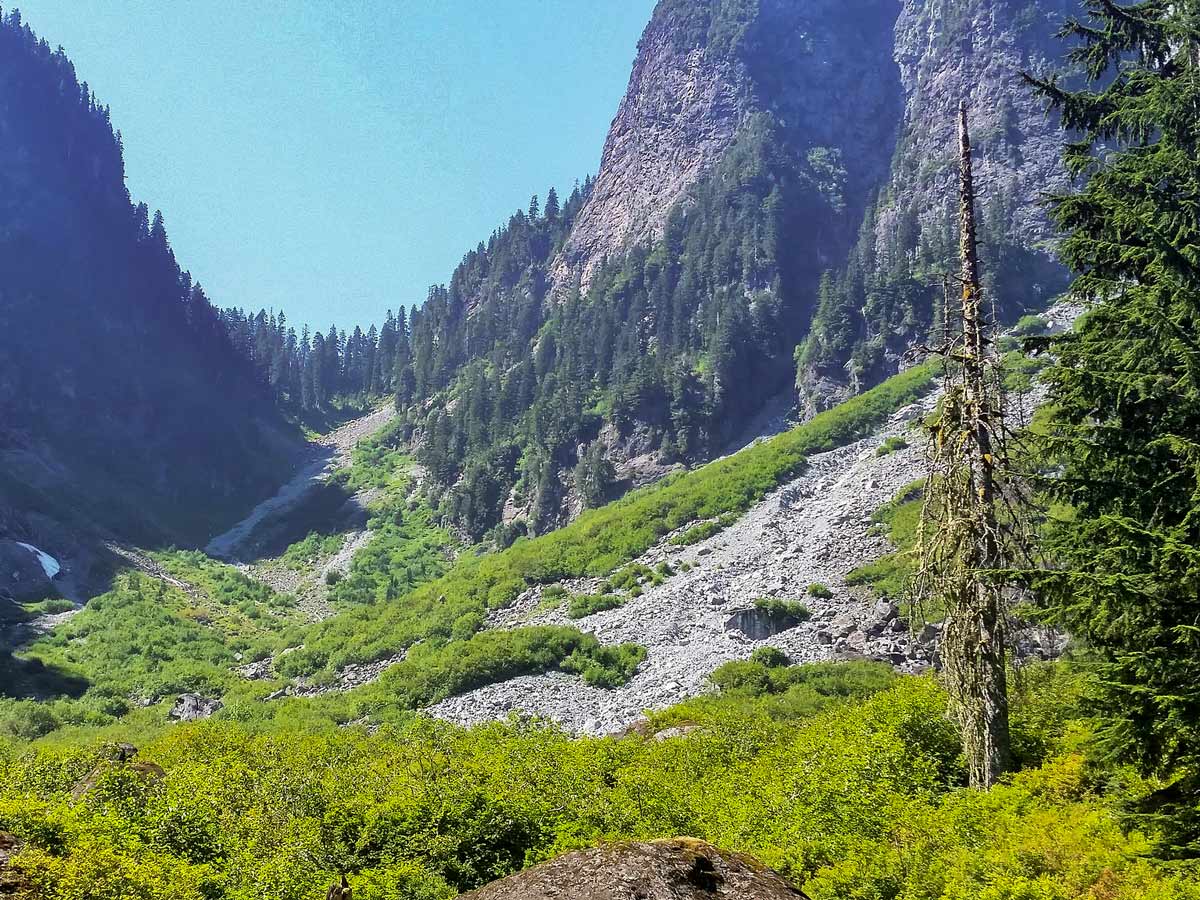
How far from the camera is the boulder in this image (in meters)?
47.8

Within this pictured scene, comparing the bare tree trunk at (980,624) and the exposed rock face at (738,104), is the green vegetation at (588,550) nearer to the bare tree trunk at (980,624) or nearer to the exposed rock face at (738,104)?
the bare tree trunk at (980,624)

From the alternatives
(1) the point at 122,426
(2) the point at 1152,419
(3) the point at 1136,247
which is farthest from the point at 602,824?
(1) the point at 122,426

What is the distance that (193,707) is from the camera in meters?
49.2

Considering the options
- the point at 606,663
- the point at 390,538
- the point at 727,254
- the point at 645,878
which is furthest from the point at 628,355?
the point at 645,878

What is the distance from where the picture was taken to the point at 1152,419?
13.1m

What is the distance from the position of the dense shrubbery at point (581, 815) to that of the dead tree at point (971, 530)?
45.1 inches

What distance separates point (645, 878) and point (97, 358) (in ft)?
438

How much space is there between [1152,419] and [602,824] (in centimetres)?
1054

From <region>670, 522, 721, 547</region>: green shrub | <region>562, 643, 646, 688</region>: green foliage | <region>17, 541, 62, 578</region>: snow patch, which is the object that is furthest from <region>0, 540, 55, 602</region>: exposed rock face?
<region>670, 522, 721, 547</region>: green shrub

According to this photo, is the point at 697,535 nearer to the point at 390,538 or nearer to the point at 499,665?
the point at 499,665

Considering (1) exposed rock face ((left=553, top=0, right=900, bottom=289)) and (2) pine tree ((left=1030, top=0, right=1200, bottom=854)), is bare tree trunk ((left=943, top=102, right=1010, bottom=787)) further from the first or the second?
(1) exposed rock face ((left=553, top=0, right=900, bottom=289))

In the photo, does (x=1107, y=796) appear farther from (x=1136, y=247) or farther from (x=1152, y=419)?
(x=1136, y=247)

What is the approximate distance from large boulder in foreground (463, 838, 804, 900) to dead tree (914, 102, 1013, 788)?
6382mm

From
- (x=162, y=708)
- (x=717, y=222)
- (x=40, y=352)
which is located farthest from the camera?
(x=717, y=222)
